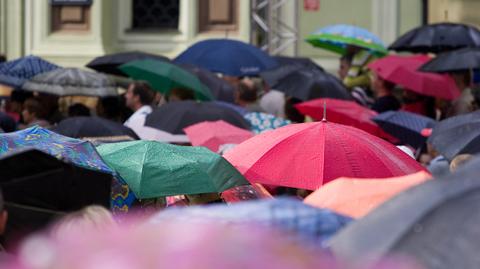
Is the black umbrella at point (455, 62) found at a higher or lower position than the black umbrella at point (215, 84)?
higher

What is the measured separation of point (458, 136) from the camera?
8023 mm

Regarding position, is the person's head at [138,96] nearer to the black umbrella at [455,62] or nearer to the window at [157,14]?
the black umbrella at [455,62]

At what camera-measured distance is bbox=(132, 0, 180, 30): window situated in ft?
63.2

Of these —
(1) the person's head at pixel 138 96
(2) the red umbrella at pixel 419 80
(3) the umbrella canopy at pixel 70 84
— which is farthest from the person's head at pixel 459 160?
(2) the red umbrella at pixel 419 80

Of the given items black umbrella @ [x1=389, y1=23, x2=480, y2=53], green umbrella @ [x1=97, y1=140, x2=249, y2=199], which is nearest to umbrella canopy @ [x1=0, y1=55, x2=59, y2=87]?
black umbrella @ [x1=389, y1=23, x2=480, y2=53]

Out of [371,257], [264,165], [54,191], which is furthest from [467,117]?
[371,257]

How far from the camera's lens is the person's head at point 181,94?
1212cm

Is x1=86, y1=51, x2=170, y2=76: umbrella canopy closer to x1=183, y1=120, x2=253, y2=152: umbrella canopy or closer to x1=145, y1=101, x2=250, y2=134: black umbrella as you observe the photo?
x1=145, y1=101, x2=250, y2=134: black umbrella

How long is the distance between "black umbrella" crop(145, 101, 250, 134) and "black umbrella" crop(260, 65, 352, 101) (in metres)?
2.00

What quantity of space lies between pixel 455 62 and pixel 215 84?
2217 mm

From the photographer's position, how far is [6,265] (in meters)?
2.64

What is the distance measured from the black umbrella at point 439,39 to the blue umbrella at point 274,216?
12454 millimetres

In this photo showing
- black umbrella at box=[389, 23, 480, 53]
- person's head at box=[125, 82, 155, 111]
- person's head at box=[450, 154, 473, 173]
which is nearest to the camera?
person's head at box=[450, 154, 473, 173]

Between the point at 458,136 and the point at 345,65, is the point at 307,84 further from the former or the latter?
the point at 458,136
